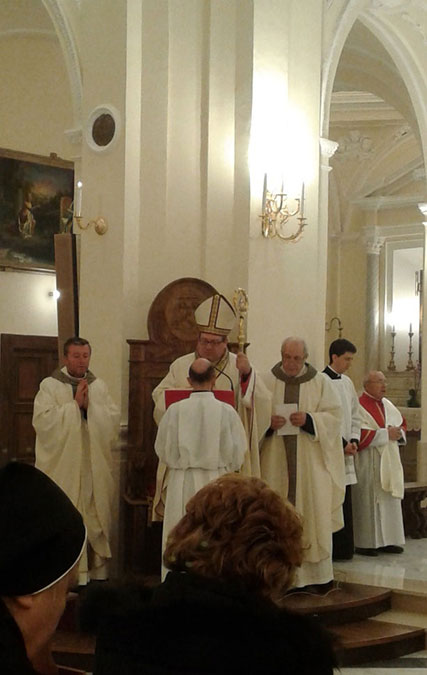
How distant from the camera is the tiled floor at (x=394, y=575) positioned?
21.0 ft

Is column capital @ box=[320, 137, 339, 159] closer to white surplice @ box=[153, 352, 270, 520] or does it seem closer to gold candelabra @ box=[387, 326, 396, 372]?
white surplice @ box=[153, 352, 270, 520]

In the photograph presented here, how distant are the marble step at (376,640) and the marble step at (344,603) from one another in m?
0.07

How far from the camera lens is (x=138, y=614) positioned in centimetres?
223

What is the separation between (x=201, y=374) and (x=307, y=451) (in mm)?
1634

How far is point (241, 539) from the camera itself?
2.30 m

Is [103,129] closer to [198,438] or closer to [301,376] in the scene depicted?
[301,376]

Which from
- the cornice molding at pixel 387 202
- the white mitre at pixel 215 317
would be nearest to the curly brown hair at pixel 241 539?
the white mitre at pixel 215 317

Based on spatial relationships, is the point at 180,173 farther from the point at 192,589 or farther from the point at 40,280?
the point at 192,589

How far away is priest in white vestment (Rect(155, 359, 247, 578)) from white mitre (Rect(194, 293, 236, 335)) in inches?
40.5

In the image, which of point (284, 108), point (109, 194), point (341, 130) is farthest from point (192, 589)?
point (341, 130)

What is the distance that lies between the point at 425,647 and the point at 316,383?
81.5 inches

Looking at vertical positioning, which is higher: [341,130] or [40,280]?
[341,130]

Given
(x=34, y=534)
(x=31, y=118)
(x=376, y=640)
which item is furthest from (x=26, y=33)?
(x=34, y=534)

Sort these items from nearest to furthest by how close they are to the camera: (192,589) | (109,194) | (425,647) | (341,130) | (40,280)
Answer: (192,589) → (425,647) → (109,194) → (40,280) → (341,130)
